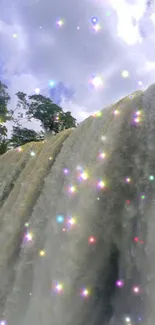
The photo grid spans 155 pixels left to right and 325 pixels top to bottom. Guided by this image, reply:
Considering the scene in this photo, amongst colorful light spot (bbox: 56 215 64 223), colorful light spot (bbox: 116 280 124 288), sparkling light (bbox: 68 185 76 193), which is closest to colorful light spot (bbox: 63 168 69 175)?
sparkling light (bbox: 68 185 76 193)

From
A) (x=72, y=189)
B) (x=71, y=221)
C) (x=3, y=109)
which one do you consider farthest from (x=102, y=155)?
(x=3, y=109)

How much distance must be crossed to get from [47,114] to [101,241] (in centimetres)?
1742

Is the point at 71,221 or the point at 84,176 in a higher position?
the point at 84,176

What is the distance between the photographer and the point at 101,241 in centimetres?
213

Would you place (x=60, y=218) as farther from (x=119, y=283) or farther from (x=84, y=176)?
(x=119, y=283)

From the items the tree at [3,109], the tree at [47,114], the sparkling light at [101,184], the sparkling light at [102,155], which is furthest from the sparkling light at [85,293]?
the tree at [47,114]

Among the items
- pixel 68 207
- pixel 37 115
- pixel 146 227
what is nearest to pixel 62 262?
pixel 68 207

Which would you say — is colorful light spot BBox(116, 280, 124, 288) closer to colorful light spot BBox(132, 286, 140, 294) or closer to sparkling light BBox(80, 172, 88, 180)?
colorful light spot BBox(132, 286, 140, 294)

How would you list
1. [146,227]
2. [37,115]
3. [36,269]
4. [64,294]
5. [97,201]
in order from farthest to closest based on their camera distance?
[37,115], [36,269], [97,201], [64,294], [146,227]

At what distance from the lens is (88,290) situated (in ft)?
6.81

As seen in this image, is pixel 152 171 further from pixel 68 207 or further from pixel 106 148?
pixel 68 207

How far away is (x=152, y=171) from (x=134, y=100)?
1.89 ft

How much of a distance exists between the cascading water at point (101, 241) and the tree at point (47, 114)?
15.9m

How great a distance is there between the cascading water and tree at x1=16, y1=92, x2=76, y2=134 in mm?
15920
